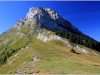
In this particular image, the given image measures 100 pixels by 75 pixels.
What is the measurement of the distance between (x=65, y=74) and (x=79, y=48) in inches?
2451

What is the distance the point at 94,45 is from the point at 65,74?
252ft

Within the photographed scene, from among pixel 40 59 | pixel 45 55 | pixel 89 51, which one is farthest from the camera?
pixel 89 51

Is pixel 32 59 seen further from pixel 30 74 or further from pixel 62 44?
pixel 62 44

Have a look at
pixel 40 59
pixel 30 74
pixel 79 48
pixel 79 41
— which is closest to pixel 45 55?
pixel 40 59

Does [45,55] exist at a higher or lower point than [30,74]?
higher

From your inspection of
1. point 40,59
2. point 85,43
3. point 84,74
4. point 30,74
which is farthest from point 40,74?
point 85,43

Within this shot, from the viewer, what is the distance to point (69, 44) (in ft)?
346

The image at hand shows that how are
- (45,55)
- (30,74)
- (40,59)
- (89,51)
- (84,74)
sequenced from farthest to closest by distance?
(89,51) → (45,55) → (40,59) → (30,74) → (84,74)

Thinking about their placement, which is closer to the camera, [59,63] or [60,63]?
[60,63]

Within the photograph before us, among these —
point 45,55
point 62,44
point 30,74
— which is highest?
point 62,44

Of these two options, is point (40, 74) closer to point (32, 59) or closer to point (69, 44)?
point (32, 59)

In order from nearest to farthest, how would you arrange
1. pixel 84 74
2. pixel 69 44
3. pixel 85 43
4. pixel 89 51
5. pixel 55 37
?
pixel 84 74
pixel 89 51
pixel 69 44
pixel 85 43
pixel 55 37

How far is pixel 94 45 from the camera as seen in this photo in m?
110

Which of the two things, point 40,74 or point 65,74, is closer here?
point 65,74
